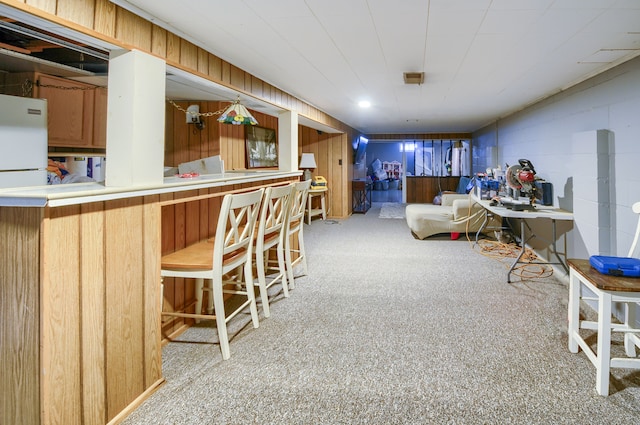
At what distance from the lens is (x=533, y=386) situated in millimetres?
1815

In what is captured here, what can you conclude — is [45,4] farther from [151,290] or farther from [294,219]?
[294,219]

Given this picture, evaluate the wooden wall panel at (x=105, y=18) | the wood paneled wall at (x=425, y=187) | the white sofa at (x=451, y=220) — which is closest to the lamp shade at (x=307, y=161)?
the white sofa at (x=451, y=220)

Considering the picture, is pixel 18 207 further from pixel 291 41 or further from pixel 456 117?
pixel 456 117

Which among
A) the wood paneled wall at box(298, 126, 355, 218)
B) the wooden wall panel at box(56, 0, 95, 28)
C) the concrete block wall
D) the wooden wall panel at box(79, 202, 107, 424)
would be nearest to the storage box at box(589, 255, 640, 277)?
the concrete block wall

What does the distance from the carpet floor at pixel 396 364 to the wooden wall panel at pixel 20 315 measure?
0.44m

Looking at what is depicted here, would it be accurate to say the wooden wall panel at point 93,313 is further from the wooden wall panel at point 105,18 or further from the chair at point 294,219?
the chair at point 294,219

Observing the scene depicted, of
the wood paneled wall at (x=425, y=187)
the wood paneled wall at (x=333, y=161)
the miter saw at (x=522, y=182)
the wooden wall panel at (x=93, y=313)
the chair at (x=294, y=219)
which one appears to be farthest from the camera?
the wood paneled wall at (x=425, y=187)

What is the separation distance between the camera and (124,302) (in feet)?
5.45

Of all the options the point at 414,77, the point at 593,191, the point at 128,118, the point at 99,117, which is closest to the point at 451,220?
the point at 593,191

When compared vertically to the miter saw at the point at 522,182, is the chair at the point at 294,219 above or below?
below

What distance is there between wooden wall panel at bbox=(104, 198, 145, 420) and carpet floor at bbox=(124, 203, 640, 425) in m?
0.14

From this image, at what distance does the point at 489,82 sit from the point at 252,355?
3554mm

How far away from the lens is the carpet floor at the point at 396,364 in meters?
1.63

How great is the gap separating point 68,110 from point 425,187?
904cm
